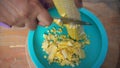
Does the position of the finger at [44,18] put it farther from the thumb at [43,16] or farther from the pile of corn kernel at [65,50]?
the pile of corn kernel at [65,50]

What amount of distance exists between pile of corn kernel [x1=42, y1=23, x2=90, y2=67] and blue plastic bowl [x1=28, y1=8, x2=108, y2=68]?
0.06 ft

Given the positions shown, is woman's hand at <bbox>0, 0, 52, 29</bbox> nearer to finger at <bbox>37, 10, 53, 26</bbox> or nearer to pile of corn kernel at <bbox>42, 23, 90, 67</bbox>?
finger at <bbox>37, 10, 53, 26</bbox>

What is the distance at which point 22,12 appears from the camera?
0.61 metres

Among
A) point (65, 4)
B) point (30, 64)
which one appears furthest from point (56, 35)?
point (65, 4)

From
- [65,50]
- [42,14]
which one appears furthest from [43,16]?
[65,50]

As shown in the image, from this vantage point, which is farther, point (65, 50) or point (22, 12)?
point (65, 50)

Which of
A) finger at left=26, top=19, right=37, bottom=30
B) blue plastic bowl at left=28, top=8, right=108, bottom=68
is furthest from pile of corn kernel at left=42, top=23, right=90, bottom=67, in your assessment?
finger at left=26, top=19, right=37, bottom=30

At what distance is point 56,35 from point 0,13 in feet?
0.97

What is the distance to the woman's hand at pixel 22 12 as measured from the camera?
61cm

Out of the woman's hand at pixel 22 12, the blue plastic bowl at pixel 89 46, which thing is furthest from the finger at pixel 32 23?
the blue plastic bowl at pixel 89 46

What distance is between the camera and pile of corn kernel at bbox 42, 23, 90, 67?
830mm

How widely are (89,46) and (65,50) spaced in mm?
94

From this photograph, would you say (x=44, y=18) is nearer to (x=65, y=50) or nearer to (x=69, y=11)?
(x=69, y=11)

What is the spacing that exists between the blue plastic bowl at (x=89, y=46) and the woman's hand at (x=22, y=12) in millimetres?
212
